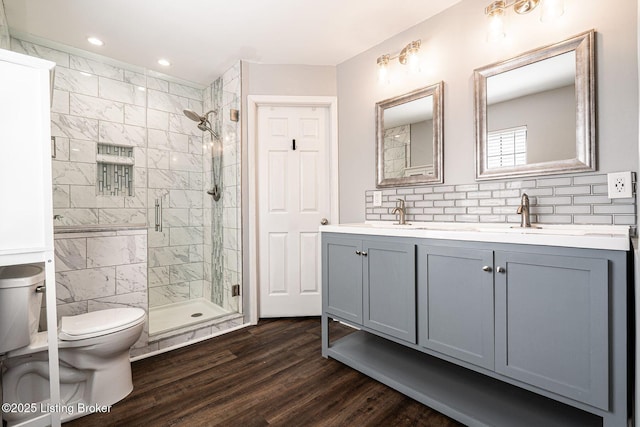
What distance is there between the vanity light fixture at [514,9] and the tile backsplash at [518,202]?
35.0 inches

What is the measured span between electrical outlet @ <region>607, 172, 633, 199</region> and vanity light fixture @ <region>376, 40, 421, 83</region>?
140 cm

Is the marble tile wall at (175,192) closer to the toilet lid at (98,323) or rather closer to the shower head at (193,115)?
the shower head at (193,115)

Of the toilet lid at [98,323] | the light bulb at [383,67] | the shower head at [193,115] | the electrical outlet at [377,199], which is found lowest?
the toilet lid at [98,323]

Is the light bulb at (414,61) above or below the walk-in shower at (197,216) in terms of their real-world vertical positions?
above

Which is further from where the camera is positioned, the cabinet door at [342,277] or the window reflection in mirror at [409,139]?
the window reflection in mirror at [409,139]

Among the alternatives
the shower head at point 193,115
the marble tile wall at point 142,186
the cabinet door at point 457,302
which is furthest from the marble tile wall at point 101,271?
the cabinet door at point 457,302

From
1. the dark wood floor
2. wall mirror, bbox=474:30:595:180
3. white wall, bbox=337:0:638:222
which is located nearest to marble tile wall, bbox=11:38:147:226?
the dark wood floor

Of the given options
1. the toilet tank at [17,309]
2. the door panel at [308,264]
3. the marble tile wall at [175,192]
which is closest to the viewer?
the toilet tank at [17,309]

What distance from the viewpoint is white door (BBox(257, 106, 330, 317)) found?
2.84 metres

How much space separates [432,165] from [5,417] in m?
2.83

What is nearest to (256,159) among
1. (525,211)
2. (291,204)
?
(291,204)

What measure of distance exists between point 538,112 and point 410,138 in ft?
2.70

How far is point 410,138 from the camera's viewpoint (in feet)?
7.47

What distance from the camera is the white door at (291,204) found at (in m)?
2.84
